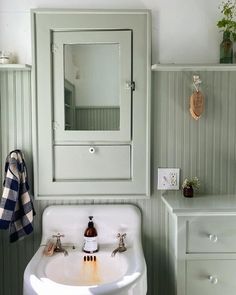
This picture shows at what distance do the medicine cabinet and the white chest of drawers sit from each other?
0.32 metres

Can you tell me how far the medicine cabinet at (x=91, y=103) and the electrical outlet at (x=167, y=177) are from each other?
74mm

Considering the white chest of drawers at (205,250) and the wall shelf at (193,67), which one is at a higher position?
the wall shelf at (193,67)

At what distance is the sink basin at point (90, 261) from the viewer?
1320mm

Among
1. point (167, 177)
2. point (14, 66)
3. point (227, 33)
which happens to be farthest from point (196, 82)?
point (14, 66)

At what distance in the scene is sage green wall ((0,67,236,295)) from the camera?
177 cm

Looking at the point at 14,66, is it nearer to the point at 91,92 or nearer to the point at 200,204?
the point at 91,92

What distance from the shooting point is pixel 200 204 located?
161cm

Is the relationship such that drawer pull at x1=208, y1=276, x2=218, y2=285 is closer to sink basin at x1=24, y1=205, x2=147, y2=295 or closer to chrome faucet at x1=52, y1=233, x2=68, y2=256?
sink basin at x1=24, y1=205, x2=147, y2=295

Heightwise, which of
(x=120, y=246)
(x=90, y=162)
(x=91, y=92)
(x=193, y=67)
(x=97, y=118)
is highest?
(x=193, y=67)

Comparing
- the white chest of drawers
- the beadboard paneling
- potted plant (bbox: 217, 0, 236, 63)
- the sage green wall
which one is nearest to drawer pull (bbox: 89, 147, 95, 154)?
the beadboard paneling

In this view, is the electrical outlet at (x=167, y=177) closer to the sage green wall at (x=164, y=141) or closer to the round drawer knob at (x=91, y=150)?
the sage green wall at (x=164, y=141)

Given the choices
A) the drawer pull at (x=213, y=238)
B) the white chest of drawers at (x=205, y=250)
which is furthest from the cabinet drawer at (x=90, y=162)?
the drawer pull at (x=213, y=238)

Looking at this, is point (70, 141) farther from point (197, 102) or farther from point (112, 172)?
point (197, 102)

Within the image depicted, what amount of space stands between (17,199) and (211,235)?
91cm
